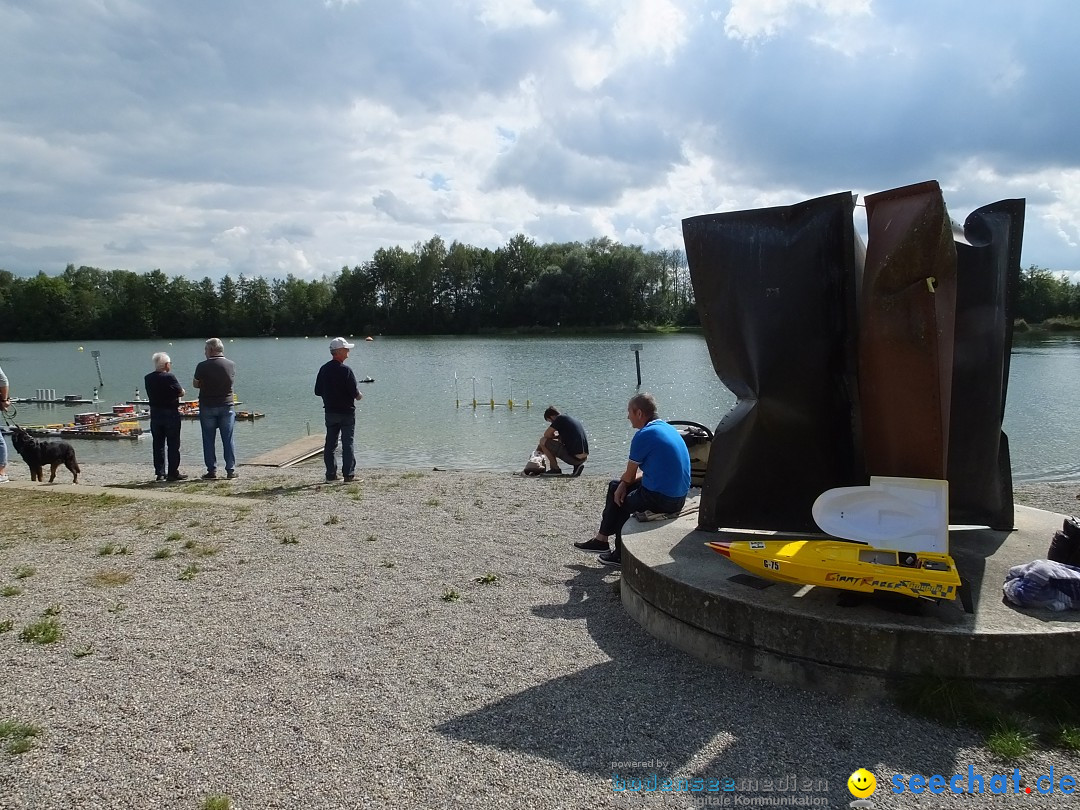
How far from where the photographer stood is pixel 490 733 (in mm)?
3959

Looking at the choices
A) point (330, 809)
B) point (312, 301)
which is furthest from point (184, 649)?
point (312, 301)

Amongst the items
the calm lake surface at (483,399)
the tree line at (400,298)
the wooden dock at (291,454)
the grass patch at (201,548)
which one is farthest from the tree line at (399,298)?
the grass patch at (201,548)

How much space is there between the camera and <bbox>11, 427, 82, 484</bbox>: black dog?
41.3ft

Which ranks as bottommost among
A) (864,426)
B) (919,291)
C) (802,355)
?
(864,426)

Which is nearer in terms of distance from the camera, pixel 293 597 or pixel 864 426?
pixel 864 426

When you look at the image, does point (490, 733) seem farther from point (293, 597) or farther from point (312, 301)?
point (312, 301)

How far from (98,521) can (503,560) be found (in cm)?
494

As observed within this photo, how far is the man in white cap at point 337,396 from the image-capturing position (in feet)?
38.3

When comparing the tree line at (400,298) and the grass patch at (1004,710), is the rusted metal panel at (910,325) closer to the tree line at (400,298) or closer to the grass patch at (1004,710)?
the grass patch at (1004,710)

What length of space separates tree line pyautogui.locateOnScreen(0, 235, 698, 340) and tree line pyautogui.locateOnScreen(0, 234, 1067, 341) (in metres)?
0.14

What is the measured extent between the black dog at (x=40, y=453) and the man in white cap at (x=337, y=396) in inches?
175

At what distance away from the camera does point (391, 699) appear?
4336 mm

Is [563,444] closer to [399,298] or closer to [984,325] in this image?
[984,325]

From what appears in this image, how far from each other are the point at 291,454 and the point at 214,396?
4972mm
